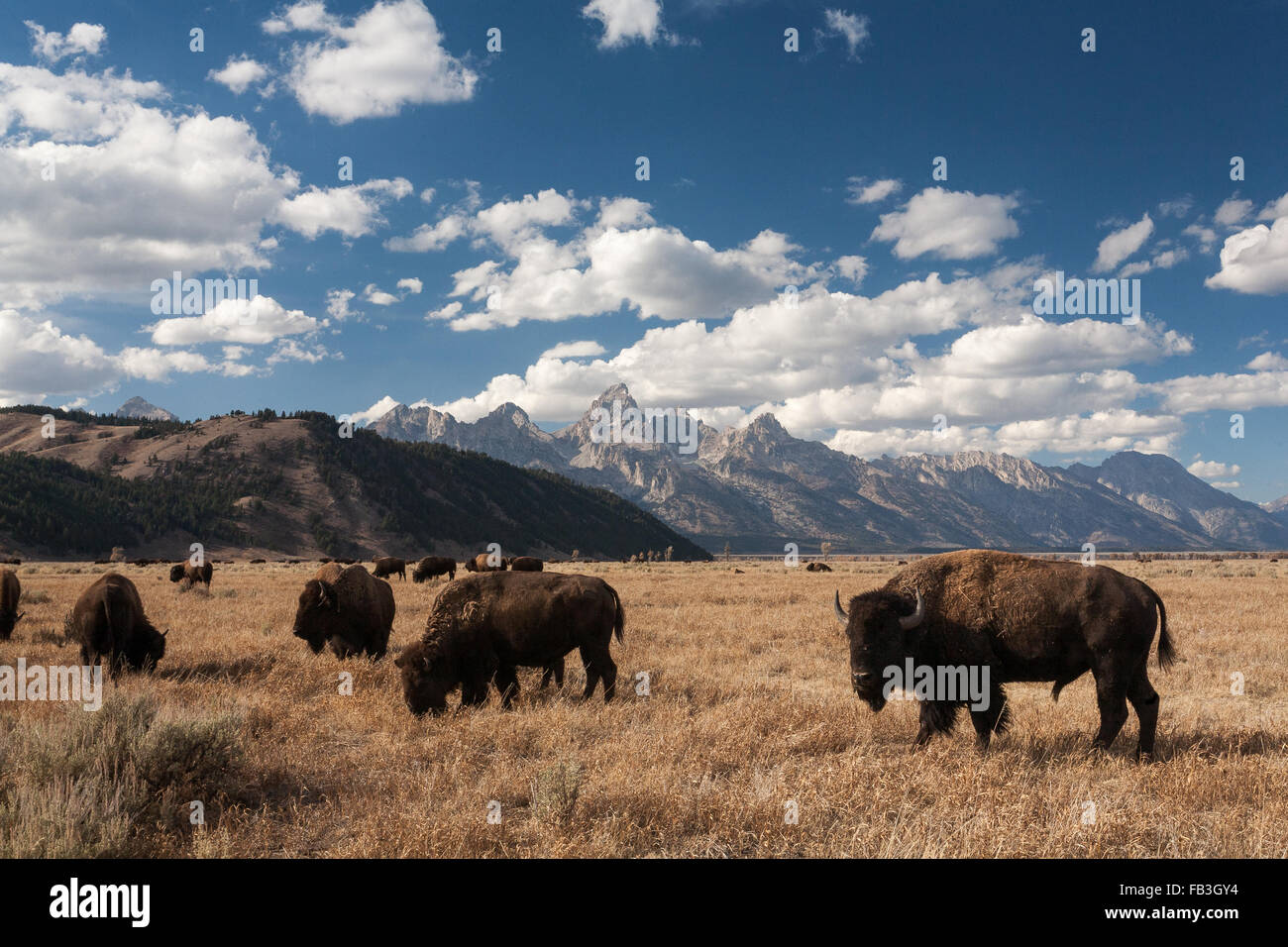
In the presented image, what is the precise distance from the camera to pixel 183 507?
129500 mm

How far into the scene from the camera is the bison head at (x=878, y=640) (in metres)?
7.46

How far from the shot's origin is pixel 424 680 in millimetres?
9039

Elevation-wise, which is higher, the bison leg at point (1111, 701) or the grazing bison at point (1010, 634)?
the grazing bison at point (1010, 634)

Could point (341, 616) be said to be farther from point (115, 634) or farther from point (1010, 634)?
point (1010, 634)

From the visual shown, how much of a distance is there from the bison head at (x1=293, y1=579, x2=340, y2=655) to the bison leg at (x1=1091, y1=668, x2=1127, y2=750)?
11790mm

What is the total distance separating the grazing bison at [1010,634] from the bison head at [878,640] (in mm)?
11

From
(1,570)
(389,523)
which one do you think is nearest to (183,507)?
(389,523)

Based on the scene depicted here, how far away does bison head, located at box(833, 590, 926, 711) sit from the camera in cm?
746

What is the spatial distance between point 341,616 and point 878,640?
970 cm

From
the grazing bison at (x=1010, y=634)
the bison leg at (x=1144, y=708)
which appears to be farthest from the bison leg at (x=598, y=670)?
the bison leg at (x=1144, y=708)

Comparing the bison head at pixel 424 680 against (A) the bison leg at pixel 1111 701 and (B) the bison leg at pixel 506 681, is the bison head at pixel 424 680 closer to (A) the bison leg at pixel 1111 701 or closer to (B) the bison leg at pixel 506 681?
(B) the bison leg at pixel 506 681
